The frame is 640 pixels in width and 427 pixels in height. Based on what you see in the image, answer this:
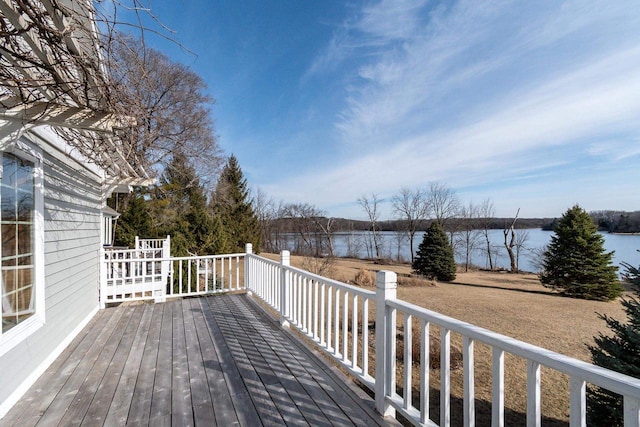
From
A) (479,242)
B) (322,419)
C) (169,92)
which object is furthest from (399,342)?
(479,242)

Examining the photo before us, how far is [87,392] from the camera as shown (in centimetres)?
237

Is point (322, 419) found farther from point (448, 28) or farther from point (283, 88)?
point (283, 88)

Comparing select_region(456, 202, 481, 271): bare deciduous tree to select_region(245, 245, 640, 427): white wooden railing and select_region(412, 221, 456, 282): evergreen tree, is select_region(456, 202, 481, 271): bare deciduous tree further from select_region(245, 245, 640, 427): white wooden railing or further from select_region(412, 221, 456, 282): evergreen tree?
select_region(245, 245, 640, 427): white wooden railing

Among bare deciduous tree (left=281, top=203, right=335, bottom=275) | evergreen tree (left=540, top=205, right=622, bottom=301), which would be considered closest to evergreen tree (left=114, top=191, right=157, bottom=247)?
evergreen tree (left=540, top=205, right=622, bottom=301)

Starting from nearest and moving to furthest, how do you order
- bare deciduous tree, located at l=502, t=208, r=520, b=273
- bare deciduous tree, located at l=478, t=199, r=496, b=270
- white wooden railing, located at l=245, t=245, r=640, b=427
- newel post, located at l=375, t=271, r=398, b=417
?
1. white wooden railing, located at l=245, t=245, r=640, b=427
2. newel post, located at l=375, t=271, r=398, b=417
3. bare deciduous tree, located at l=502, t=208, r=520, b=273
4. bare deciduous tree, located at l=478, t=199, r=496, b=270

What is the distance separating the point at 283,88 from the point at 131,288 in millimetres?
8630

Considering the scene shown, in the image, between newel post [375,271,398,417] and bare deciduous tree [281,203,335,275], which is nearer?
newel post [375,271,398,417]

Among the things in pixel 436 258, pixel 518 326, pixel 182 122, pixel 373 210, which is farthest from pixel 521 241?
pixel 182 122

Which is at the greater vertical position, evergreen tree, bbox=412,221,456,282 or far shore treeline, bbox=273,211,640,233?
far shore treeline, bbox=273,211,640,233

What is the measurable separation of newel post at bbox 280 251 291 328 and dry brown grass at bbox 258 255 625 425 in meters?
1.98

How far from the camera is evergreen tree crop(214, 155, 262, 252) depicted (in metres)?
18.9

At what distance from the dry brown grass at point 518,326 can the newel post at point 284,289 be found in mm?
1975

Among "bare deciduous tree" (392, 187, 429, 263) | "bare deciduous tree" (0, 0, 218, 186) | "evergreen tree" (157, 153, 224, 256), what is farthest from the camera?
"bare deciduous tree" (392, 187, 429, 263)

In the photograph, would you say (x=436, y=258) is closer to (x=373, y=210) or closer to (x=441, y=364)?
(x=441, y=364)
